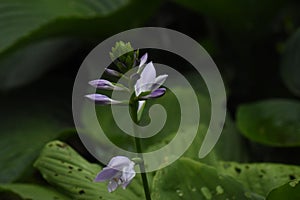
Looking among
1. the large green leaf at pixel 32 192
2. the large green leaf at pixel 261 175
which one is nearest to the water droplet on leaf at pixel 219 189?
the large green leaf at pixel 261 175

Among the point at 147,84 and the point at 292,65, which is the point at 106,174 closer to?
the point at 147,84

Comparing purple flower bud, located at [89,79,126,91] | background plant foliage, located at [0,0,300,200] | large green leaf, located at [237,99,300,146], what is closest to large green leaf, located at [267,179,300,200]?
background plant foliage, located at [0,0,300,200]

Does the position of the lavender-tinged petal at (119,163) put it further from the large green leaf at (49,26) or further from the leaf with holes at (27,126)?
the large green leaf at (49,26)

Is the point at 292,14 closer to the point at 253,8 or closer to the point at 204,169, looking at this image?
the point at 253,8

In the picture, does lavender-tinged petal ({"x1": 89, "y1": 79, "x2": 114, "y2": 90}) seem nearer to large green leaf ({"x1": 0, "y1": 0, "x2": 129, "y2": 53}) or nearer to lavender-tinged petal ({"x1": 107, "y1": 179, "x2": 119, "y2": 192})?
lavender-tinged petal ({"x1": 107, "y1": 179, "x2": 119, "y2": 192})

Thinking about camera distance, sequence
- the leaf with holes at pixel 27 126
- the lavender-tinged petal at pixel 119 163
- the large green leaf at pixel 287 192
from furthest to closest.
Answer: the leaf with holes at pixel 27 126 < the large green leaf at pixel 287 192 < the lavender-tinged petal at pixel 119 163

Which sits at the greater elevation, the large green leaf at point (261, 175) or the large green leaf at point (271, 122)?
the large green leaf at point (261, 175)

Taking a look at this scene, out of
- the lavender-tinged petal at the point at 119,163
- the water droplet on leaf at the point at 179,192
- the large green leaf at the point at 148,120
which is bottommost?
the large green leaf at the point at 148,120
